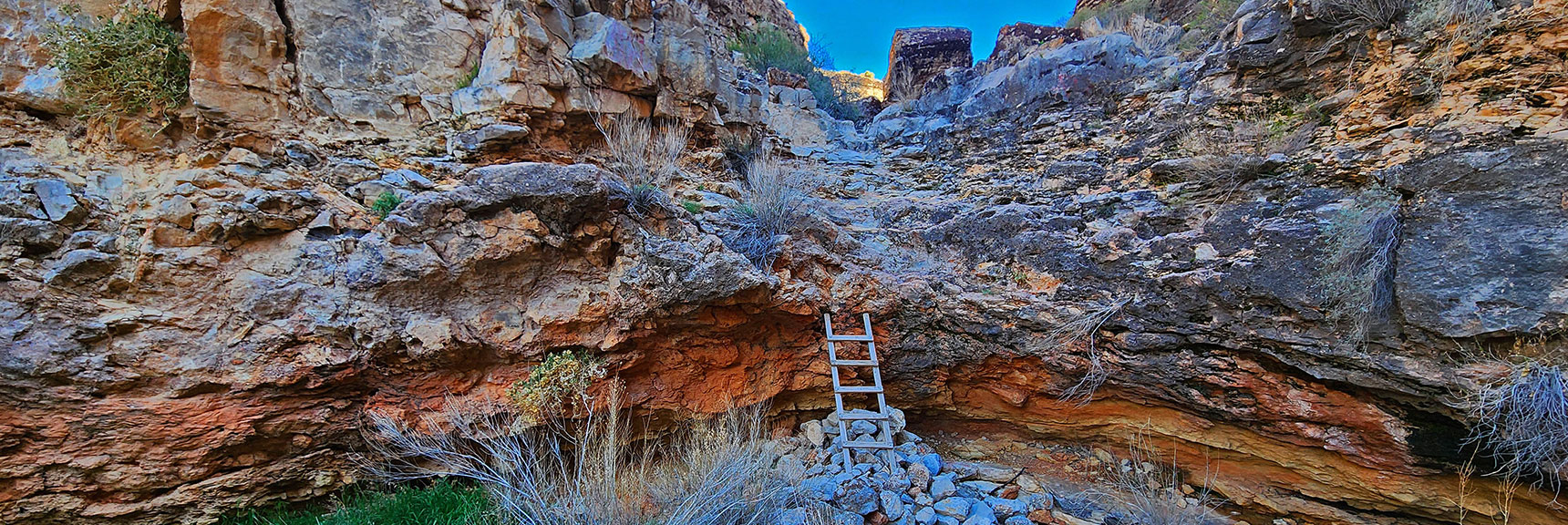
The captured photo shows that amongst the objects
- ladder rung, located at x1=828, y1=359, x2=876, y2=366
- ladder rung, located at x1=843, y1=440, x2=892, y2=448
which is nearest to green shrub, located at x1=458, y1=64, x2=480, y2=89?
ladder rung, located at x1=828, y1=359, x2=876, y2=366

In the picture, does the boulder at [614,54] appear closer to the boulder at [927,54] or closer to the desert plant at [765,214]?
the desert plant at [765,214]

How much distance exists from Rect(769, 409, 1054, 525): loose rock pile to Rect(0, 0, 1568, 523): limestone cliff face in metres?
0.40

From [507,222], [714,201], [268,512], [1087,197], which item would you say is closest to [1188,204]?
[1087,197]

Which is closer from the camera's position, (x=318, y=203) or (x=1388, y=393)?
(x=1388, y=393)

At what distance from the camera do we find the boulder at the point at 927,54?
1021 centimetres

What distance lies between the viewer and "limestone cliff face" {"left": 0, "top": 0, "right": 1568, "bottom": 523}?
2705mm

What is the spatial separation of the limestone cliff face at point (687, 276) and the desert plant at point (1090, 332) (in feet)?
0.13

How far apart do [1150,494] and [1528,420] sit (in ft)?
5.20

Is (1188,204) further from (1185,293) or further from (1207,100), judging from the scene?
(1207,100)

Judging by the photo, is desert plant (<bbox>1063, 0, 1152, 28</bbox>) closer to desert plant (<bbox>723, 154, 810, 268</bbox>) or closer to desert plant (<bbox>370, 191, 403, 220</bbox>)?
desert plant (<bbox>723, 154, 810, 268</bbox>)

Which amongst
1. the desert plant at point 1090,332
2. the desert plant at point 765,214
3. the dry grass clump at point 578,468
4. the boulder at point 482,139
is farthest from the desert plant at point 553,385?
the desert plant at point 1090,332

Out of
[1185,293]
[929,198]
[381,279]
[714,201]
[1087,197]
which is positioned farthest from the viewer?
[929,198]

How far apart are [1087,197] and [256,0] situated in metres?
6.47

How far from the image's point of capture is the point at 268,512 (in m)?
3.19
